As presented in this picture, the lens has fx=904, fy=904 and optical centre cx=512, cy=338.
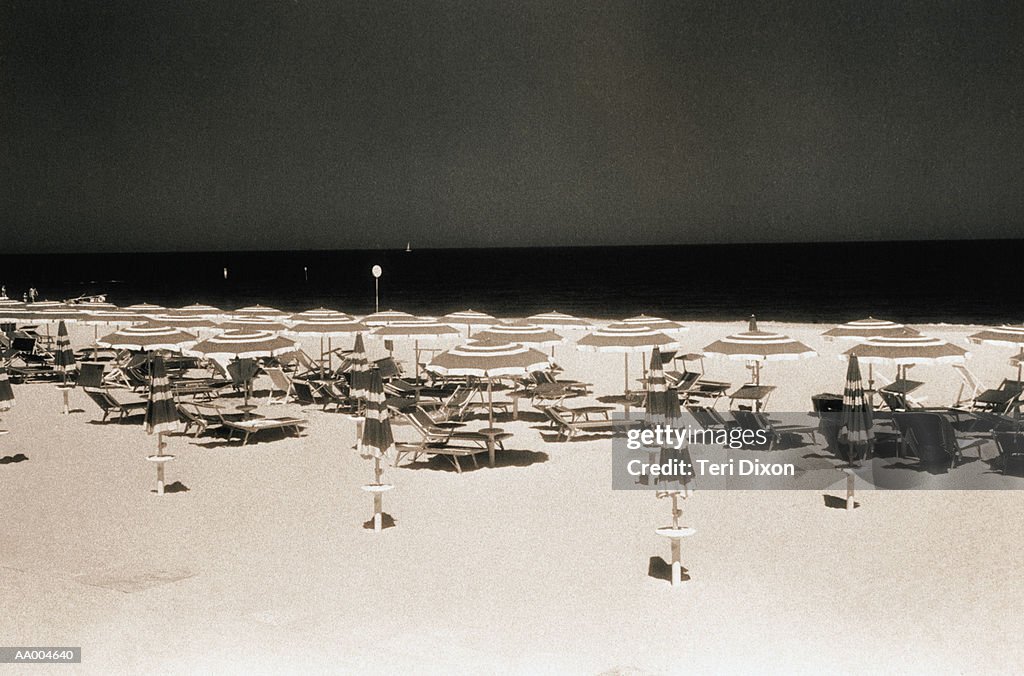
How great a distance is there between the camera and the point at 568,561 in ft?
23.6

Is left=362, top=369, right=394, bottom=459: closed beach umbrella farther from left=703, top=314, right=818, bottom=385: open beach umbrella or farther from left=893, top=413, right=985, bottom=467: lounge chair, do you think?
left=893, top=413, right=985, bottom=467: lounge chair

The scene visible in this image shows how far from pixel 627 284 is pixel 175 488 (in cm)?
7564

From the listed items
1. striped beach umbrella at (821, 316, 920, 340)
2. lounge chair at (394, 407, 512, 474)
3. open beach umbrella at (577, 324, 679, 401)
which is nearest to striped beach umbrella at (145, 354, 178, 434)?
lounge chair at (394, 407, 512, 474)

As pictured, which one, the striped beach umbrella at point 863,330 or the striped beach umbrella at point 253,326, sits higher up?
the striped beach umbrella at point 253,326

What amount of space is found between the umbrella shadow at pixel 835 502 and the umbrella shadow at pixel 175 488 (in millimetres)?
6574

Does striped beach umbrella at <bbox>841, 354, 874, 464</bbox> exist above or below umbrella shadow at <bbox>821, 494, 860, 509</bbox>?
above

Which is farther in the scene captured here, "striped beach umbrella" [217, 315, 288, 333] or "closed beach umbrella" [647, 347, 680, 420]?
"striped beach umbrella" [217, 315, 288, 333]

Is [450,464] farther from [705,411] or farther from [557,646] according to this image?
[557,646]

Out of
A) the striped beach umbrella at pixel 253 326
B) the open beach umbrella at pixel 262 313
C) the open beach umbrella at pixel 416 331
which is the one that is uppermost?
the open beach umbrella at pixel 262 313

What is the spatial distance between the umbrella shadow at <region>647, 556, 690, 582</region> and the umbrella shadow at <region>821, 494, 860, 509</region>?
2.44 meters

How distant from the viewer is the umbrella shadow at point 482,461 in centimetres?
1086

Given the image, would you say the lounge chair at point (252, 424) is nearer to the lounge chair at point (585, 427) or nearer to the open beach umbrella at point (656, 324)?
the lounge chair at point (585, 427)

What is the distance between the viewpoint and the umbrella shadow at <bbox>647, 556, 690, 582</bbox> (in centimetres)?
680

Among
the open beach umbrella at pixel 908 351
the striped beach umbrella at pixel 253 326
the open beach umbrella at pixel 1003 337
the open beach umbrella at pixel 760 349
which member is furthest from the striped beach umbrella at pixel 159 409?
the open beach umbrella at pixel 1003 337
